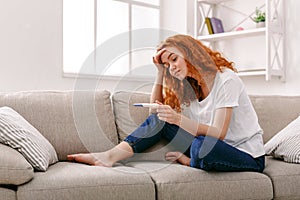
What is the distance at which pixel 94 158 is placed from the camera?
2.27 meters

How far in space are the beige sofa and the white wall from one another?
982mm

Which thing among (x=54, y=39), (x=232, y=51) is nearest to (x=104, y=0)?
(x=54, y=39)

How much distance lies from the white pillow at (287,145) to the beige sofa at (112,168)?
1.8 inches

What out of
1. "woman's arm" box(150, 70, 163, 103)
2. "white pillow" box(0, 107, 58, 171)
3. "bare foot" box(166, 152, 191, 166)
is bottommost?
"bare foot" box(166, 152, 191, 166)

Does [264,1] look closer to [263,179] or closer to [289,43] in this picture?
[289,43]

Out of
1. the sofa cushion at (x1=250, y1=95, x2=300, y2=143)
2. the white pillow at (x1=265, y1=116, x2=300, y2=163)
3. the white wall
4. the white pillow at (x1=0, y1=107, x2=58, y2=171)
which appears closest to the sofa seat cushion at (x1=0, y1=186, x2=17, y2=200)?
the white pillow at (x1=0, y1=107, x2=58, y2=171)

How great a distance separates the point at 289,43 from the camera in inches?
160

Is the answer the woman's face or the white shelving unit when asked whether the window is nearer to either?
the white shelving unit

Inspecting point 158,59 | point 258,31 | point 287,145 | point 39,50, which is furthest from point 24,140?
point 258,31

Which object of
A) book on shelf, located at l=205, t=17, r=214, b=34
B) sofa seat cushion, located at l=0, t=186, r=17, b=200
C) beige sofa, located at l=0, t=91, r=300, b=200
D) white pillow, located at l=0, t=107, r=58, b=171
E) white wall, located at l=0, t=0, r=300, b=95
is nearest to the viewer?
sofa seat cushion, located at l=0, t=186, r=17, b=200

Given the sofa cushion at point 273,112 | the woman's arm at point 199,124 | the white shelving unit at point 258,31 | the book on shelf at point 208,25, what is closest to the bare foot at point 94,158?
the woman's arm at point 199,124

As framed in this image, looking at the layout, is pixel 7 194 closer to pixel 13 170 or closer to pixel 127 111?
pixel 13 170

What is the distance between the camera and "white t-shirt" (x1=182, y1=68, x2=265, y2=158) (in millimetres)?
2285

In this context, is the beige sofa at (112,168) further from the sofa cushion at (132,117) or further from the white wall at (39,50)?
the white wall at (39,50)
